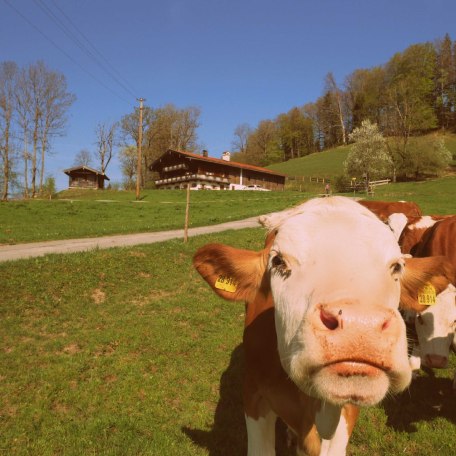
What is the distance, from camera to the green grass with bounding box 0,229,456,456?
12.6 ft

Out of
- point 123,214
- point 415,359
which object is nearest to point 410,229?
point 415,359

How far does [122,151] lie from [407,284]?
6440cm

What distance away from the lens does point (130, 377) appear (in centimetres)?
497

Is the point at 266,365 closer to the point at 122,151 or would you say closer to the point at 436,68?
the point at 122,151

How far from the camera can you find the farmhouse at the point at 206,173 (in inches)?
2163

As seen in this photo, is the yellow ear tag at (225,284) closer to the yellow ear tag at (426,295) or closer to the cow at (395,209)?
the yellow ear tag at (426,295)

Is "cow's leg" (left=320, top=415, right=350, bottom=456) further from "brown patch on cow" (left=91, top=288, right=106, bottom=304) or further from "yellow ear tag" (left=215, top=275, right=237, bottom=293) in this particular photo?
"brown patch on cow" (left=91, top=288, right=106, bottom=304)

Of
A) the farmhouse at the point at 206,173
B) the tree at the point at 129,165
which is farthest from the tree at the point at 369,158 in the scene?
the tree at the point at 129,165

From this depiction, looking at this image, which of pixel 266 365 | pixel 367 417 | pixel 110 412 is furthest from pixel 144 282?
pixel 266 365

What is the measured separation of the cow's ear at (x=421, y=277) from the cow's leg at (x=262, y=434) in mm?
1414

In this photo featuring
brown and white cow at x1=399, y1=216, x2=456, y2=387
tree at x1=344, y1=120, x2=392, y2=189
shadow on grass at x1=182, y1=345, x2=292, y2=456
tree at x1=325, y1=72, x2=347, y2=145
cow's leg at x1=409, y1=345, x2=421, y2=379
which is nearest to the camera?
shadow on grass at x1=182, y1=345, x2=292, y2=456

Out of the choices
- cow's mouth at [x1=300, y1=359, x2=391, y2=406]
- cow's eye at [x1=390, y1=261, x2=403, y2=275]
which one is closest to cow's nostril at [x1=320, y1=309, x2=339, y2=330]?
cow's mouth at [x1=300, y1=359, x2=391, y2=406]

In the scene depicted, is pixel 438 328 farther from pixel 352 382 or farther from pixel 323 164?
pixel 323 164

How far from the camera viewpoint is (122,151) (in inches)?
2459
